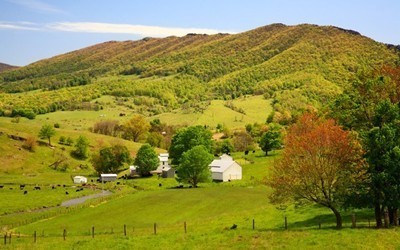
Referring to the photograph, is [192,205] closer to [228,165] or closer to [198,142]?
[228,165]

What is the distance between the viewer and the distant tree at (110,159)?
138 metres

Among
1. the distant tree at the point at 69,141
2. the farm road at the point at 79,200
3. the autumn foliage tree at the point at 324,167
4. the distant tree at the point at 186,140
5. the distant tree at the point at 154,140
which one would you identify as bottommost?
the farm road at the point at 79,200

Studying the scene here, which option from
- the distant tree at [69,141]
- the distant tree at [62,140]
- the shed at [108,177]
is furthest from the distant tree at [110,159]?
the distant tree at [62,140]

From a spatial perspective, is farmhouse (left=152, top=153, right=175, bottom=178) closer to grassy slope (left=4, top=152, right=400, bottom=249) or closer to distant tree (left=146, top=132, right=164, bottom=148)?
grassy slope (left=4, top=152, right=400, bottom=249)

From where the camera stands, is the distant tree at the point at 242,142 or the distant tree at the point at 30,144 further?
the distant tree at the point at 242,142

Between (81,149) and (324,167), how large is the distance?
125879mm

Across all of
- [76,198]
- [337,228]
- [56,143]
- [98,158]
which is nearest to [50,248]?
[337,228]

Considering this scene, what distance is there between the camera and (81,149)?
156875mm

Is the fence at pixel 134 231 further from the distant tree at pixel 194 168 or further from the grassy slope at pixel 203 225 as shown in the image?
the distant tree at pixel 194 168

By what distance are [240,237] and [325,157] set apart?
10.5 meters

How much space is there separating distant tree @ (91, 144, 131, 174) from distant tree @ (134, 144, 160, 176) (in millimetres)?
12854

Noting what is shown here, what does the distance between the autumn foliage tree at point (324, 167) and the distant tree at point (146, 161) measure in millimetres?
87798

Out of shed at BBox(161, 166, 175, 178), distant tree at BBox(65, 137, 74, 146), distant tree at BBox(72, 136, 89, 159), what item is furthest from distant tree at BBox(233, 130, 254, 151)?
distant tree at BBox(65, 137, 74, 146)

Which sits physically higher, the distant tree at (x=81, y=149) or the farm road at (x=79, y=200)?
the distant tree at (x=81, y=149)
